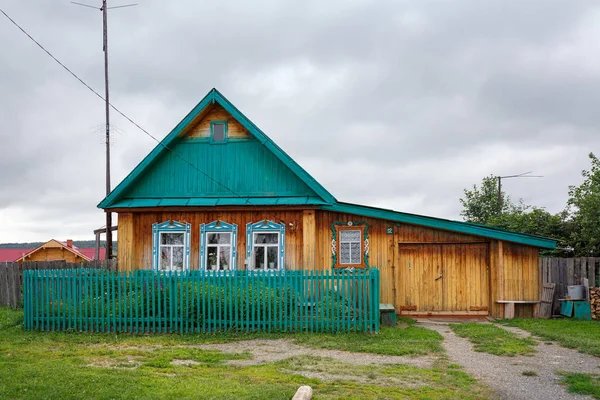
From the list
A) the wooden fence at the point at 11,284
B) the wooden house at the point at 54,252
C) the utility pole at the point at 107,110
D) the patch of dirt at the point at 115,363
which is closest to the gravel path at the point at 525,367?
the patch of dirt at the point at 115,363

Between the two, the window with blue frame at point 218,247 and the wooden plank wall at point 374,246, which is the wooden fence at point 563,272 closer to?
the wooden plank wall at point 374,246

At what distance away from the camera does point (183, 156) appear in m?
19.3

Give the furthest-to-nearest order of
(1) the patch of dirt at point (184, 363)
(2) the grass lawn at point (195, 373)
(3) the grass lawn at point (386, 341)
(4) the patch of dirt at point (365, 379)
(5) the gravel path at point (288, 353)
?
(3) the grass lawn at point (386, 341) < (5) the gravel path at point (288, 353) < (1) the patch of dirt at point (184, 363) < (4) the patch of dirt at point (365, 379) < (2) the grass lawn at point (195, 373)

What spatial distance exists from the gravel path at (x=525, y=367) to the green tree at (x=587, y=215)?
35.6 feet

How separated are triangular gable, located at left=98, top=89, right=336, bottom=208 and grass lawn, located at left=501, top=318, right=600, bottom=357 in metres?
6.76

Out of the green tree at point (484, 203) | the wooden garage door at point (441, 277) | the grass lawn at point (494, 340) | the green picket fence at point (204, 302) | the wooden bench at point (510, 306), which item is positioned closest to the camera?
the grass lawn at point (494, 340)

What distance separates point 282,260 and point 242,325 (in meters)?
4.58

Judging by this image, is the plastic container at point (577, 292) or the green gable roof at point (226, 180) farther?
the green gable roof at point (226, 180)

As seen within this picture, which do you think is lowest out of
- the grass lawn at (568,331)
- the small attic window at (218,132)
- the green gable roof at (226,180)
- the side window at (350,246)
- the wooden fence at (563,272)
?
the grass lawn at (568,331)

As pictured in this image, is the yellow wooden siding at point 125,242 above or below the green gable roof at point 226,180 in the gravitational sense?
below

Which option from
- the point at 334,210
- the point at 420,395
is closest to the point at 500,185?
the point at 334,210

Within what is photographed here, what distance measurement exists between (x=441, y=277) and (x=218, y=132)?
877cm

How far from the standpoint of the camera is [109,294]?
15.0 m

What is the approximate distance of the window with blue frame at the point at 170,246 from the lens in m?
19.1
